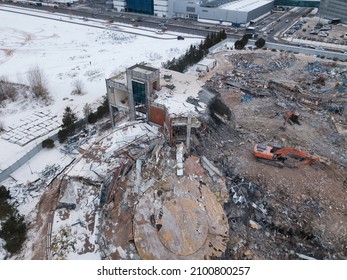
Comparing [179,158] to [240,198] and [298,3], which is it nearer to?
[240,198]

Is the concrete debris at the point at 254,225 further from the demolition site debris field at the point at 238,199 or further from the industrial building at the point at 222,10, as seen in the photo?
the industrial building at the point at 222,10

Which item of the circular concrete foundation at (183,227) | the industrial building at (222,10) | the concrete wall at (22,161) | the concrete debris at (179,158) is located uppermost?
the industrial building at (222,10)

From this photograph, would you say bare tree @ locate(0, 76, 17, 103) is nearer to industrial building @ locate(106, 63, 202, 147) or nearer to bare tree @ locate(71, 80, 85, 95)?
bare tree @ locate(71, 80, 85, 95)

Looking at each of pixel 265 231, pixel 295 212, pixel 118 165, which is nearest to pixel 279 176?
pixel 295 212

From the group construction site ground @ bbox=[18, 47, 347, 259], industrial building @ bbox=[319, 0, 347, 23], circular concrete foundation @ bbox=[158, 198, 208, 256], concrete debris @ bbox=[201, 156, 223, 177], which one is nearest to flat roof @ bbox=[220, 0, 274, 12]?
industrial building @ bbox=[319, 0, 347, 23]

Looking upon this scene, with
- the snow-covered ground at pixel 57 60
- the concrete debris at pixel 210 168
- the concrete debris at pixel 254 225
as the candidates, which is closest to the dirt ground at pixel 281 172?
the concrete debris at pixel 254 225

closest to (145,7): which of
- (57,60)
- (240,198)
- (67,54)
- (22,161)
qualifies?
(67,54)

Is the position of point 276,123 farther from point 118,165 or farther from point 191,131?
point 118,165
